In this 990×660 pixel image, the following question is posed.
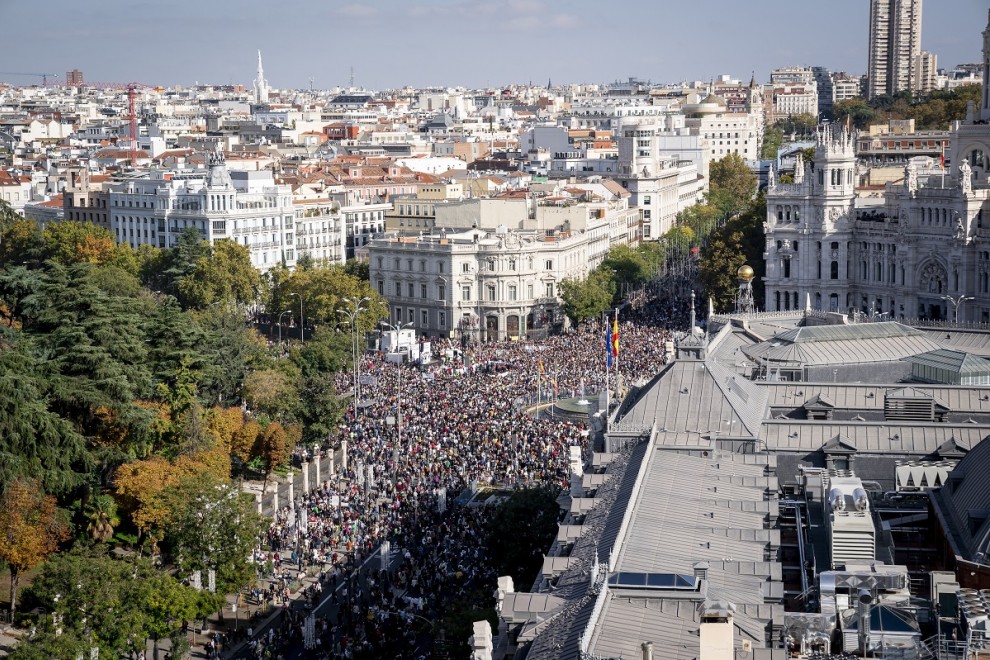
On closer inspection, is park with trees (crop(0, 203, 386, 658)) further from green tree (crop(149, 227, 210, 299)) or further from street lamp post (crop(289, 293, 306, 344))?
green tree (crop(149, 227, 210, 299))

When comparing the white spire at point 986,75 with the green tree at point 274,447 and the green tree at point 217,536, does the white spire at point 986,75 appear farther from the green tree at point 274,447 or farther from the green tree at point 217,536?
the green tree at point 217,536

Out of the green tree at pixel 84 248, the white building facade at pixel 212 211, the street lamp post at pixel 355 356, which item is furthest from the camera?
the white building facade at pixel 212 211

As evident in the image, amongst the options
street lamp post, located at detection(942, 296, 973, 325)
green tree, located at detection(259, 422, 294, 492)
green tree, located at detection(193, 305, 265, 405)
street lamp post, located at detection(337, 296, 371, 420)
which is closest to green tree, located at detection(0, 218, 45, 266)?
street lamp post, located at detection(337, 296, 371, 420)

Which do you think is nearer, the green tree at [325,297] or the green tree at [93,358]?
the green tree at [93,358]

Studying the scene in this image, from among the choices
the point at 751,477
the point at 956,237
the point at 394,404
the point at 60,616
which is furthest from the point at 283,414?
the point at 956,237

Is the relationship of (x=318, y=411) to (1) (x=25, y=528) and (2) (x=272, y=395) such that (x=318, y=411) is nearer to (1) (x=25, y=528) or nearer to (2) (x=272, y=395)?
(2) (x=272, y=395)

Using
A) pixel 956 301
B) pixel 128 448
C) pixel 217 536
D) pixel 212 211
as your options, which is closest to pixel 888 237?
pixel 956 301

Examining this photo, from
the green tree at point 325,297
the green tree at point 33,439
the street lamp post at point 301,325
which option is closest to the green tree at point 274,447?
the green tree at point 33,439
